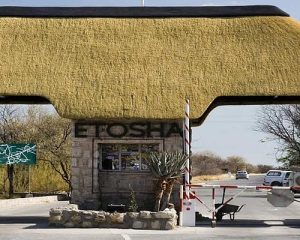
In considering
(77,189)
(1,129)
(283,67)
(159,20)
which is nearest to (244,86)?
(283,67)

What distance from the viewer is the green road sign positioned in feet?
92.9

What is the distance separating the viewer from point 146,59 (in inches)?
848

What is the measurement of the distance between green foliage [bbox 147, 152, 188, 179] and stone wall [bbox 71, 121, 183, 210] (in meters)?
1.79

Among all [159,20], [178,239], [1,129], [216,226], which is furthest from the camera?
[1,129]

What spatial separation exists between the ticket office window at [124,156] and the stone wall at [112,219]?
313 centimetres

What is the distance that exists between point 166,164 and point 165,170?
176 millimetres

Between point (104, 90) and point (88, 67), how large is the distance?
1.13 meters

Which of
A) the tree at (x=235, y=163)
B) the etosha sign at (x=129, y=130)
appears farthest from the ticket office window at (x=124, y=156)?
the tree at (x=235, y=163)

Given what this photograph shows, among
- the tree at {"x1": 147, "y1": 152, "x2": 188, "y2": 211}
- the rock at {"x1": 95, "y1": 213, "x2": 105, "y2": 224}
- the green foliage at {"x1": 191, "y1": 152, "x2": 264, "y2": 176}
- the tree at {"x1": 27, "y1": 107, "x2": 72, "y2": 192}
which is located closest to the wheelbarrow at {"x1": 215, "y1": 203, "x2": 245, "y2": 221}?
the tree at {"x1": 147, "y1": 152, "x2": 188, "y2": 211}

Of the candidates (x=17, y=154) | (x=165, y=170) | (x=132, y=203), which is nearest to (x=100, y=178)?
(x=132, y=203)

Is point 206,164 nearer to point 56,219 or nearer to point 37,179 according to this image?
point 37,179

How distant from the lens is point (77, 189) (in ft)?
67.8

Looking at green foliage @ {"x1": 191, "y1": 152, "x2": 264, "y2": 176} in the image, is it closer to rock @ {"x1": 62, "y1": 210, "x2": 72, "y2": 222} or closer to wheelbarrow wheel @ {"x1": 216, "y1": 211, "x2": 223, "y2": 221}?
wheelbarrow wheel @ {"x1": 216, "y1": 211, "x2": 223, "y2": 221}

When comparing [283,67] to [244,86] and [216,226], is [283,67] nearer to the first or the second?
[244,86]
